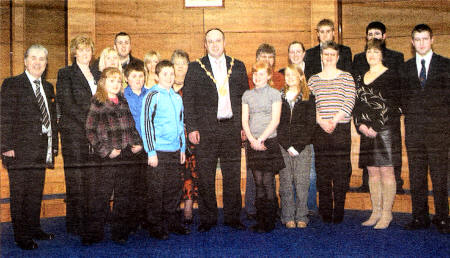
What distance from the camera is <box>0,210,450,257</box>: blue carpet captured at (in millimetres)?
1677

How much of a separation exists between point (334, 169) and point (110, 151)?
3.73 feet

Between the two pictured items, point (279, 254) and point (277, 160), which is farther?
point (277, 160)

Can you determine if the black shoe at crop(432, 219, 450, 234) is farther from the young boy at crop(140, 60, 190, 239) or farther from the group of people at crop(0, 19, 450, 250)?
the young boy at crop(140, 60, 190, 239)

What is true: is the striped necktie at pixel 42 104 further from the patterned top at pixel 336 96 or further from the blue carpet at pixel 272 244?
the patterned top at pixel 336 96

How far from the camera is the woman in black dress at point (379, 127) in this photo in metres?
2.07

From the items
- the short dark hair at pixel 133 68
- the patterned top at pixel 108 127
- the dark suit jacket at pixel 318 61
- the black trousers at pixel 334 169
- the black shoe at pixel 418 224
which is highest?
the dark suit jacket at pixel 318 61

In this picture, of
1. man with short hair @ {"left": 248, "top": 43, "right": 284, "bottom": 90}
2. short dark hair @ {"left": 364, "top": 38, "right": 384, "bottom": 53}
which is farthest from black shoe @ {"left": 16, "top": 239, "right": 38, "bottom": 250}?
short dark hair @ {"left": 364, "top": 38, "right": 384, "bottom": 53}

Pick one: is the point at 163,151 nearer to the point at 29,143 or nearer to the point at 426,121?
the point at 29,143

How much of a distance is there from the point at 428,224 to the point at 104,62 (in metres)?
1.75

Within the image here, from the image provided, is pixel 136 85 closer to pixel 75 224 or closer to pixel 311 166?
pixel 75 224

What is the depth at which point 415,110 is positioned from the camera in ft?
6.30

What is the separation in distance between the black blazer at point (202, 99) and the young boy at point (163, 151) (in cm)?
9

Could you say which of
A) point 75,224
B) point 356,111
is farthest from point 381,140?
point 75,224

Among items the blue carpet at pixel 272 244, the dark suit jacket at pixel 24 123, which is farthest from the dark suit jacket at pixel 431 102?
the dark suit jacket at pixel 24 123
